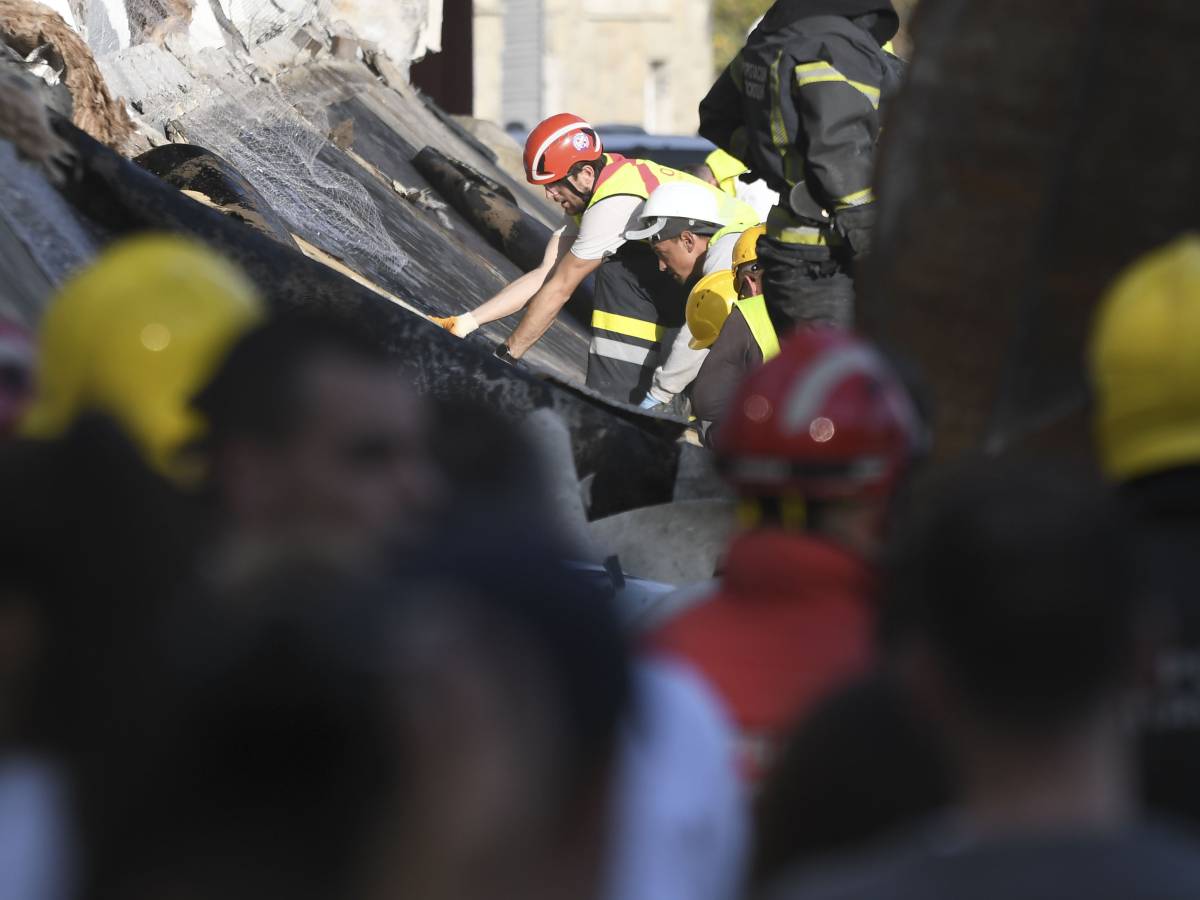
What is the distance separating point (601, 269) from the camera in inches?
310

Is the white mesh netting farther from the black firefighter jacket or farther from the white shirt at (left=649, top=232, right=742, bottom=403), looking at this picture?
the black firefighter jacket

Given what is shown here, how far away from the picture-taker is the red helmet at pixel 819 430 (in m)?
2.35

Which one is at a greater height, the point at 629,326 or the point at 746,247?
the point at 746,247

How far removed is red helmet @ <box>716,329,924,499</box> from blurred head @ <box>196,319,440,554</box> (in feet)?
1.79

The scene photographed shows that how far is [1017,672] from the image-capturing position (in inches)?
59.4

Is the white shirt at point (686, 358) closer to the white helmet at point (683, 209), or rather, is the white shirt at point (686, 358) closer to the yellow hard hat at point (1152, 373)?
the white helmet at point (683, 209)

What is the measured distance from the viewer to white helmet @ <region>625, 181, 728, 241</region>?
24.8ft

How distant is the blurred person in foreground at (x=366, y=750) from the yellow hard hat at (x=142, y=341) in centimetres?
118

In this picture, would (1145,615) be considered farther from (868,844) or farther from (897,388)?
(897,388)

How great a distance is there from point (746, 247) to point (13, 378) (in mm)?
5072

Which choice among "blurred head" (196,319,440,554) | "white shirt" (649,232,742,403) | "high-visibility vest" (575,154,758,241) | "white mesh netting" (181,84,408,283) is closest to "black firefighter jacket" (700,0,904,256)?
"white shirt" (649,232,742,403)

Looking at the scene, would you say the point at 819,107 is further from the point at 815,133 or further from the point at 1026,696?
the point at 1026,696

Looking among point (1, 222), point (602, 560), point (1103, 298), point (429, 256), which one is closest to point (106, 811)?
point (1103, 298)

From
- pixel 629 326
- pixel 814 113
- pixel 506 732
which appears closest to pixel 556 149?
pixel 629 326
